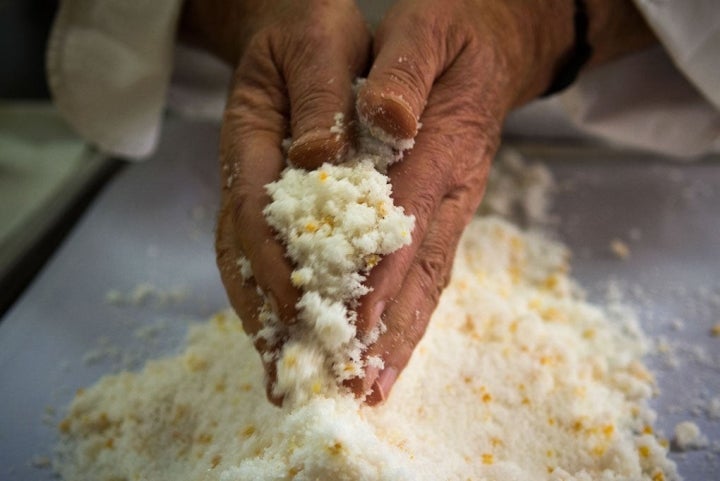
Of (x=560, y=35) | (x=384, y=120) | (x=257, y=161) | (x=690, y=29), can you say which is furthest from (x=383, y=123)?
Answer: (x=690, y=29)

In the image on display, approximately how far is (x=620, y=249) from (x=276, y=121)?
1.89 ft

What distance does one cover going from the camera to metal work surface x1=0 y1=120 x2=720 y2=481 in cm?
72

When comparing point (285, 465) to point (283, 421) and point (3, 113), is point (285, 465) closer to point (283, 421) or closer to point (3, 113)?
point (283, 421)

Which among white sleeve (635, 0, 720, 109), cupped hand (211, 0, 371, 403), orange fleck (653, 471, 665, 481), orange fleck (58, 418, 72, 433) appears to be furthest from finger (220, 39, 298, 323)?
white sleeve (635, 0, 720, 109)

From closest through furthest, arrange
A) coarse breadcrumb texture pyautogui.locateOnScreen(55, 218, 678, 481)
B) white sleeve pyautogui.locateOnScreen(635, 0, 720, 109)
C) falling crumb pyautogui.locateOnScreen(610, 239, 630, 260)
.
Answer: coarse breadcrumb texture pyautogui.locateOnScreen(55, 218, 678, 481)
white sleeve pyautogui.locateOnScreen(635, 0, 720, 109)
falling crumb pyautogui.locateOnScreen(610, 239, 630, 260)

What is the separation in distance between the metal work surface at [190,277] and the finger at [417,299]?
1.02 feet

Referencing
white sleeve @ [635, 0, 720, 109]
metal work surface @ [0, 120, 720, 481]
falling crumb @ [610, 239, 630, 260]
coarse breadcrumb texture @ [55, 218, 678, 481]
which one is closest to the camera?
coarse breadcrumb texture @ [55, 218, 678, 481]

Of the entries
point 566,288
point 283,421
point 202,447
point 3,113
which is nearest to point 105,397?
point 202,447

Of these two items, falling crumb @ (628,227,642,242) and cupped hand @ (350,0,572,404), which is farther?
falling crumb @ (628,227,642,242)

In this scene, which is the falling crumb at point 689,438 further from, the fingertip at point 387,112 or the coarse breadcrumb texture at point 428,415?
the fingertip at point 387,112

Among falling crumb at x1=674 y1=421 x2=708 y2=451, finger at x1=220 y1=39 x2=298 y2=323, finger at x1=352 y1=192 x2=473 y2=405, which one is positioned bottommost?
falling crumb at x1=674 y1=421 x2=708 y2=451

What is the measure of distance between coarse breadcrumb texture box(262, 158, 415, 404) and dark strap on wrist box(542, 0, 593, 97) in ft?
1.57

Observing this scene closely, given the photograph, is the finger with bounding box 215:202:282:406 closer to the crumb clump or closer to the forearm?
the crumb clump

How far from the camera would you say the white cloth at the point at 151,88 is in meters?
0.96
